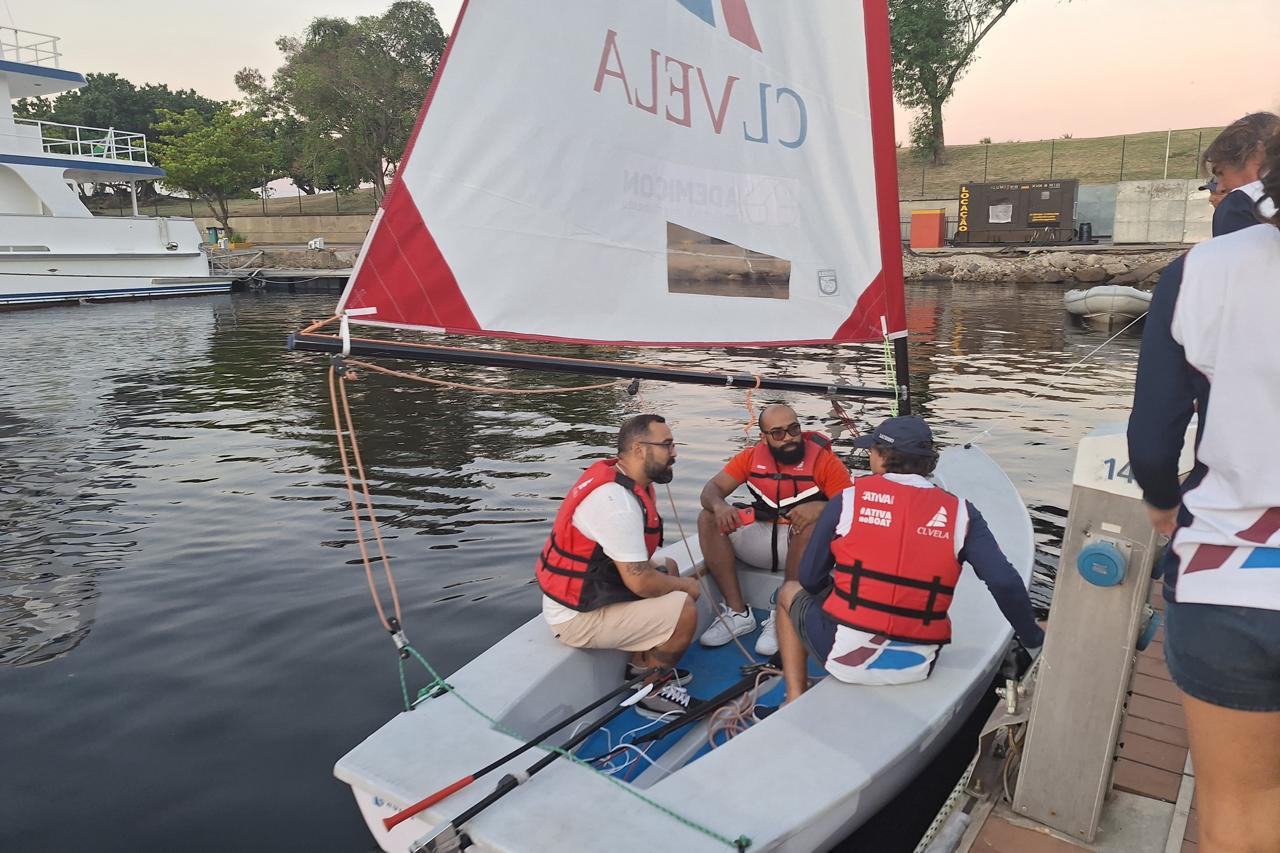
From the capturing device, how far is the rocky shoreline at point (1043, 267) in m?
28.6

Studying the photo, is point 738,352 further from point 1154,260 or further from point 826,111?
point 1154,260

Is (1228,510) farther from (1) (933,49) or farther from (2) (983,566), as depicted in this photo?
(1) (933,49)

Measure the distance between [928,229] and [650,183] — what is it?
36.3 m

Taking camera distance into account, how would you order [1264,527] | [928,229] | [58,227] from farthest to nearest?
[928,229] → [58,227] → [1264,527]

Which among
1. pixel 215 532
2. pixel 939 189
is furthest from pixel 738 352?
pixel 939 189

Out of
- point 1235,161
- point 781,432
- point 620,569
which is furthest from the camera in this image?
point 781,432

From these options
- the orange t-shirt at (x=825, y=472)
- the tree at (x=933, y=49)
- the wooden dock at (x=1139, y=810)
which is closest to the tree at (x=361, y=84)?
the tree at (x=933, y=49)

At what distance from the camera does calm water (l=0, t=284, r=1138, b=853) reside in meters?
4.45

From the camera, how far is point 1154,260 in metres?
28.5

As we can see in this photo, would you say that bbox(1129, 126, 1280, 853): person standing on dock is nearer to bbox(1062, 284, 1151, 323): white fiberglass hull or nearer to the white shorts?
→ the white shorts

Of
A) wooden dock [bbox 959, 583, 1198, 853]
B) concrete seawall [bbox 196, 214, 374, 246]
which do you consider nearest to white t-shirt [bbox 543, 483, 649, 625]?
wooden dock [bbox 959, 583, 1198, 853]

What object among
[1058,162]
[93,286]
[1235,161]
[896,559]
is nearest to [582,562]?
[896,559]

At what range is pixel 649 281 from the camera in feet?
15.6

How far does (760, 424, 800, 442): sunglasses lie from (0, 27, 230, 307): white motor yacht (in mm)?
31034
